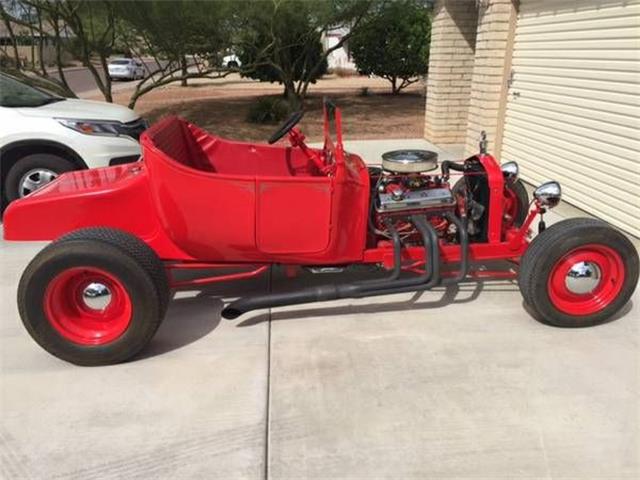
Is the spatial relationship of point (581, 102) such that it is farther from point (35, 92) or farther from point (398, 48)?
point (398, 48)

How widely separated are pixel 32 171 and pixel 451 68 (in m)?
6.94

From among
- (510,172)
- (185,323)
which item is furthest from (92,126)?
(510,172)

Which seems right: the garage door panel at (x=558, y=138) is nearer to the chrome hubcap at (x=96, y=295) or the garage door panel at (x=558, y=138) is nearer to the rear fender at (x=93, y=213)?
the rear fender at (x=93, y=213)

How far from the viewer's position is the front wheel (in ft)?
11.1

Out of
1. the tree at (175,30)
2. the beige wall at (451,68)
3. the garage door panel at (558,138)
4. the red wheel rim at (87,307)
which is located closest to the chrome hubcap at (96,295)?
the red wheel rim at (87,307)

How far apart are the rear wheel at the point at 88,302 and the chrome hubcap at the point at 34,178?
2832mm

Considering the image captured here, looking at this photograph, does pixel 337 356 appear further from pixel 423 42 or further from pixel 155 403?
pixel 423 42

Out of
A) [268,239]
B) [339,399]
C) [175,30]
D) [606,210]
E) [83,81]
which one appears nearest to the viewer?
[339,399]

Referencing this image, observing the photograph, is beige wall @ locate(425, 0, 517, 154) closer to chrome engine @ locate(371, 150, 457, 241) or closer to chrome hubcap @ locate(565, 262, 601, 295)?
chrome engine @ locate(371, 150, 457, 241)

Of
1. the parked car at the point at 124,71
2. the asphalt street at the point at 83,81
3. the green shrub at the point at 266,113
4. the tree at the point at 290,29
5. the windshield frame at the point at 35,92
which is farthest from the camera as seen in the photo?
the parked car at the point at 124,71

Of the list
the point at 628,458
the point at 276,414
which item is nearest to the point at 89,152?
the point at 276,414

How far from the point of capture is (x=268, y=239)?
3.44m

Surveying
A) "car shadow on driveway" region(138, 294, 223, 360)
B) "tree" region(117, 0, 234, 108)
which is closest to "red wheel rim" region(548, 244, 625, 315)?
"car shadow on driveway" region(138, 294, 223, 360)

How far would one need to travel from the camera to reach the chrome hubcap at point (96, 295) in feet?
10.5
